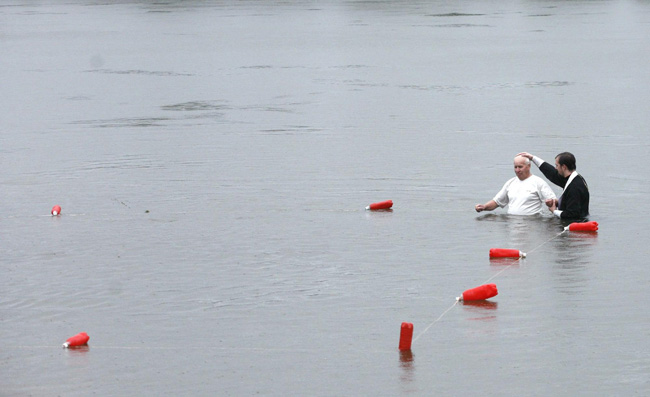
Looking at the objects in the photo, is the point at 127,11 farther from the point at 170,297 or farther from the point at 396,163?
the point at 170,297

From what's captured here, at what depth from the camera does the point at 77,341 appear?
36.3 ft

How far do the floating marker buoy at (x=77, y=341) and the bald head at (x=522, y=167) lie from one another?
7.68m

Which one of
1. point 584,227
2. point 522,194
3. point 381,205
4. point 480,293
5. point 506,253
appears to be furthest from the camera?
point 381,205

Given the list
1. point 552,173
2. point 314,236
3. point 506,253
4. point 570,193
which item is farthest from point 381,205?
point 506,253

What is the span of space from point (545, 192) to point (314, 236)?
3.44 metres

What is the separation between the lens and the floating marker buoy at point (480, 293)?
41.1 ft

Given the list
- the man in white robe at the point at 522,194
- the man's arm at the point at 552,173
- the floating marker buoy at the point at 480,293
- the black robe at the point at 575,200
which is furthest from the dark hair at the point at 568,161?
the floating marker buoy at the point at 480,293

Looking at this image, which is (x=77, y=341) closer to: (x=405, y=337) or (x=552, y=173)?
(x=405, y=337)

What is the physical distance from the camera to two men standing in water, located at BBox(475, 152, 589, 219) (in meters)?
16.4

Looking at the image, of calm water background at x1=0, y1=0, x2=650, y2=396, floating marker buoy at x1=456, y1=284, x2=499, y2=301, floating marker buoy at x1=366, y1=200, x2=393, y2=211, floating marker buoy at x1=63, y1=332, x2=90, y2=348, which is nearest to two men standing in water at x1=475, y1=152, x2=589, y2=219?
calm water background at x1=0, y1=0, x2=650, y2=396

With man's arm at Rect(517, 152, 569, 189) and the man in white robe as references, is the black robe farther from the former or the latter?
the man in white robe

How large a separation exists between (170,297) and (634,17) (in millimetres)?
69241

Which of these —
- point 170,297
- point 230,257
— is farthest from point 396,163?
point 170,297

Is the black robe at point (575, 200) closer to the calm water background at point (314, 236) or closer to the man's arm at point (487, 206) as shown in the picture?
the calm water background at point (314, 236)
